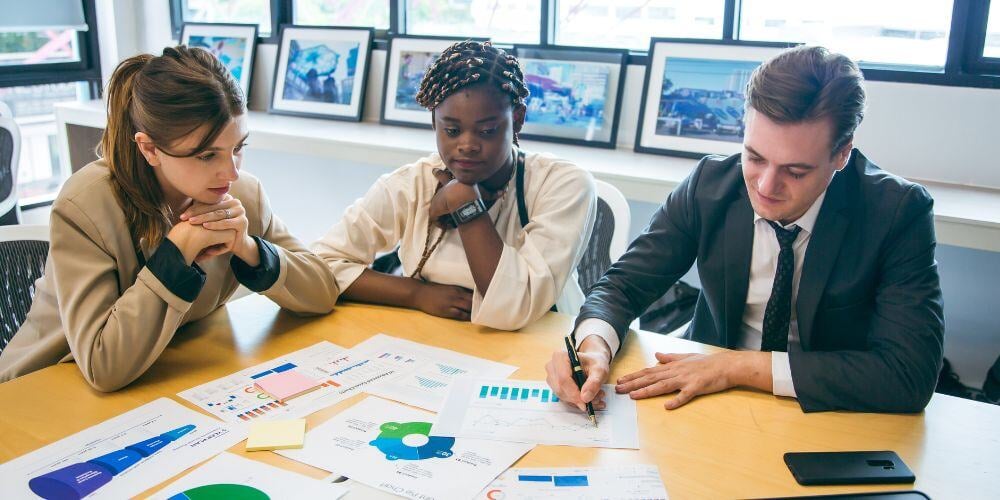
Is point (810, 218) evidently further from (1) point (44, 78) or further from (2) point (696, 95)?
(1) point (44, 78)

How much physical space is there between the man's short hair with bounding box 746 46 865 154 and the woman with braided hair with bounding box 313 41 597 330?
544 millimetres

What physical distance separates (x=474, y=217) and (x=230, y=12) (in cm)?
321

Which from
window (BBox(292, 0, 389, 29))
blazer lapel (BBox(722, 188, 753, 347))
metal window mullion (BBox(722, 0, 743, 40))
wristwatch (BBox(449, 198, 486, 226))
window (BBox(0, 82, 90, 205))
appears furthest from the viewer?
window (BBox(0, 82, 90, 205))

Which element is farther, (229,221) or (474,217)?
(474,217)

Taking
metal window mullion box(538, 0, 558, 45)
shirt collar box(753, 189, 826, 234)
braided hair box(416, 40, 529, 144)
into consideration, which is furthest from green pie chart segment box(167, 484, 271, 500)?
metal window mullion box(538, 0, 558, 45)

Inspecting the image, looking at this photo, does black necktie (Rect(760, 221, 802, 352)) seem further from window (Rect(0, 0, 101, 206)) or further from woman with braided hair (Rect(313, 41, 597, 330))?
window (Rect(0, 0, 101, 206))

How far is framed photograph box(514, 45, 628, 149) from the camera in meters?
3.20

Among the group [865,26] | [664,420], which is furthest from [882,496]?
[865,26]

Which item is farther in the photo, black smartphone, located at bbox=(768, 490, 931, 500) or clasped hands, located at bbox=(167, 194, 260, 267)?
clasped hands, located at bbox=(167, 194, 260, 267)

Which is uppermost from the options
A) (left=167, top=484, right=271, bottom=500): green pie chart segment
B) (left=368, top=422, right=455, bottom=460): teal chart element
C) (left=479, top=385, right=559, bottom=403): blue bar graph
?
(left=479, top=385, right=559, bottom=403): blue bar graph

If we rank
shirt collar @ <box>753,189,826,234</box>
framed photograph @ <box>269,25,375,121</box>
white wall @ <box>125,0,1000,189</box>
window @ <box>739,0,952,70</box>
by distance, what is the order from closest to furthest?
shirt collar @ <box>753,189,826,234</box>, white wall @ <box>125,0,1000,189</box>, window @ <box>739,0,952,70</box>, framed photograph @ <box>269,25,375,121</box>

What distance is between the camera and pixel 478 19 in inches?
144

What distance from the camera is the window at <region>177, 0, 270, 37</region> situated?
13.7 ft

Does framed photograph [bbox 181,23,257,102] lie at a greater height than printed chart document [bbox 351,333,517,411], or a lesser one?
greater
